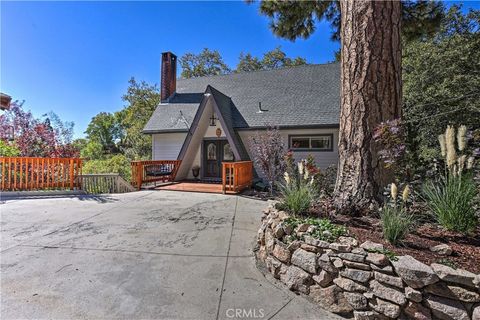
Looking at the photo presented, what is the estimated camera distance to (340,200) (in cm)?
359

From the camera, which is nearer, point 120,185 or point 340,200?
point 340,200

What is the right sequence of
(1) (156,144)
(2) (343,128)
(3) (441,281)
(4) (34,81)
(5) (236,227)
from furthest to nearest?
(1) (156,144) → (4) (34,81) → (5) (236,227) → (2) (343,128) → (3) (441,281)

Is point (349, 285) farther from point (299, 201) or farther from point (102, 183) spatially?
point (102, 183)

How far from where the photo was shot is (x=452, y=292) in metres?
1.86

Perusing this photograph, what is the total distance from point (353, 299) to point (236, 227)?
278 centimetres

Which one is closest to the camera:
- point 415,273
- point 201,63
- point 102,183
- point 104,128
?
point 415,273

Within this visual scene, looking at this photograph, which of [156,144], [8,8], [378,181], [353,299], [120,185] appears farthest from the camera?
[156,144]

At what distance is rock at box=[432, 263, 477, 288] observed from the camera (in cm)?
181

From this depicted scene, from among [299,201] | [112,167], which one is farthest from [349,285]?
[112,167]

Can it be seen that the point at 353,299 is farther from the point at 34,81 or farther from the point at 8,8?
the point at 34,81

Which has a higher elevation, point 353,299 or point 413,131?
point 413,131

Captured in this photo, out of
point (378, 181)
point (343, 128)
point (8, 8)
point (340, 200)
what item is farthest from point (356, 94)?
point (8, 8)

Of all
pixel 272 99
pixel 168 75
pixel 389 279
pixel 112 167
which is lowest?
pixel 389 279

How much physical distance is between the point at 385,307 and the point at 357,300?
Result: 232mm
